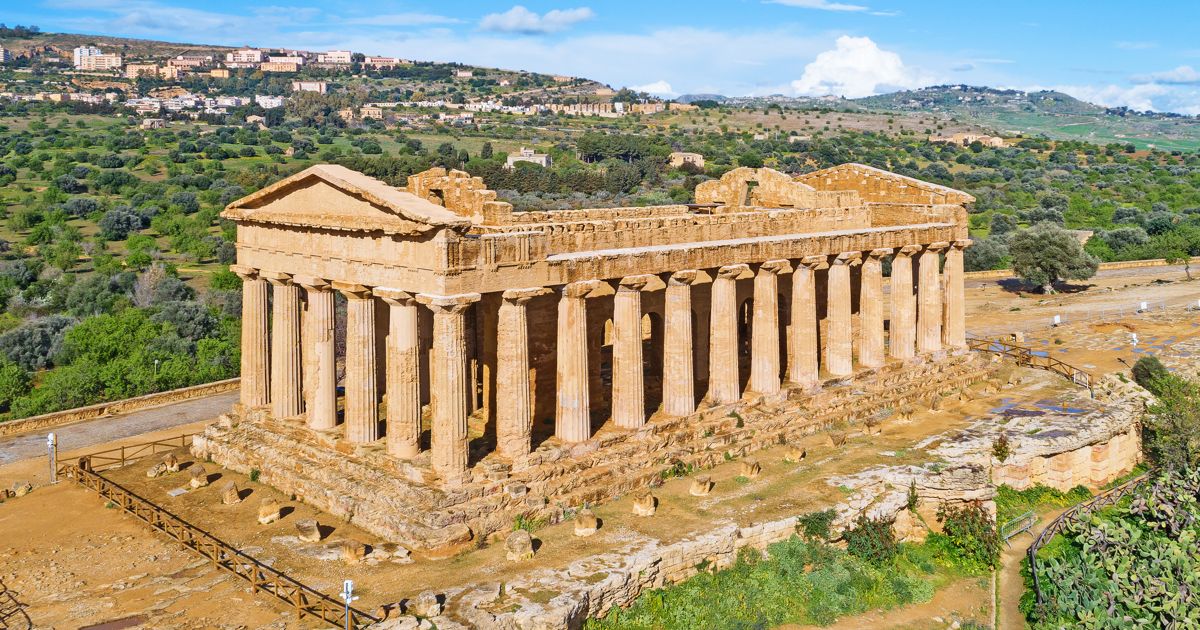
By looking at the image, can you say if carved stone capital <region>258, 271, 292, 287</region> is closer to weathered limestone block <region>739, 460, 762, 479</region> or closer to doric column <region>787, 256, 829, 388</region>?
weathered limestone block <region>739, 460, 762, 479</region>

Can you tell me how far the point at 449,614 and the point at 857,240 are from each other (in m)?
18.1

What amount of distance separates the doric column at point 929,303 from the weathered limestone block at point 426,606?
2148 centimetres

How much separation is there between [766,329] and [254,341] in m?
13.7

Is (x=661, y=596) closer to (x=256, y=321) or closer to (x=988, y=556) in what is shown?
(x=988, y=556)

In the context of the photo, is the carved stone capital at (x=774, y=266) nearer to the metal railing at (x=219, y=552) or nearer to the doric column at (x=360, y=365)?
the doric column at (x=360, y=365)

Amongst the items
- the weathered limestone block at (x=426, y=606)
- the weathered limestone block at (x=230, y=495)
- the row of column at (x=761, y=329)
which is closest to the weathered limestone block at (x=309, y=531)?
the weathered limestone block at (x=230, y=495)

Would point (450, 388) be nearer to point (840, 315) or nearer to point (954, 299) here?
point (840, 315)

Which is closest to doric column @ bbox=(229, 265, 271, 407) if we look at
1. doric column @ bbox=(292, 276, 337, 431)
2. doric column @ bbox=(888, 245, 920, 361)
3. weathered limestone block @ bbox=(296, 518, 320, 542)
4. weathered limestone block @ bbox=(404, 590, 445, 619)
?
doric column @ bbox=(292, 276, 337, 431)

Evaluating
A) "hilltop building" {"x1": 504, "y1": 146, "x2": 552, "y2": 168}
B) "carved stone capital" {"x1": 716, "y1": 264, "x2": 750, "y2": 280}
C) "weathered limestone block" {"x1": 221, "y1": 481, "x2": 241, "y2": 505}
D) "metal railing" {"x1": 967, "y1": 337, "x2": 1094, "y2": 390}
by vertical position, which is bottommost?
"weathered limestone block" {"x1": 221, "y1": 481, "x2": 241, "y2": 505}

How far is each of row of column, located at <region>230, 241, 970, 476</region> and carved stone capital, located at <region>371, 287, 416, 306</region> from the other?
0.03 m

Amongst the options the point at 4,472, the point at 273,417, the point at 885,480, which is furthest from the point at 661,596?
the point at 4,472

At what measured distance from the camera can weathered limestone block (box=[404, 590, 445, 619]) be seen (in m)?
17.3

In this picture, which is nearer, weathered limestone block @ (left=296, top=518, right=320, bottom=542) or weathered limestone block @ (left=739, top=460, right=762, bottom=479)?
weathered limestone block @ (left=296, top=518, right=320, bottom=542)

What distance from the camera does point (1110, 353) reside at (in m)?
41.9
